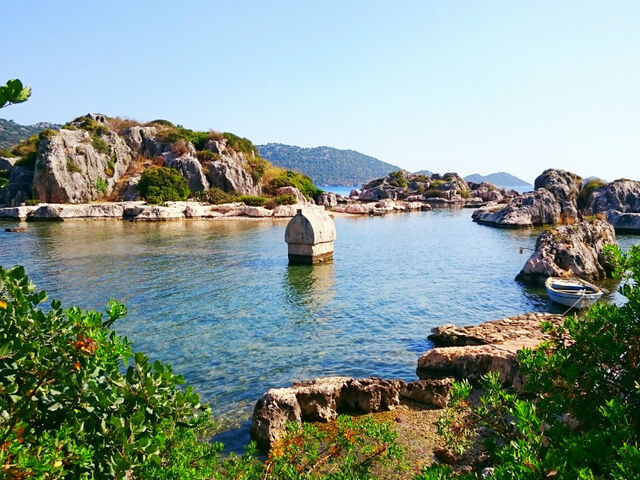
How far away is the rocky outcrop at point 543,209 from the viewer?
72062 millimetres

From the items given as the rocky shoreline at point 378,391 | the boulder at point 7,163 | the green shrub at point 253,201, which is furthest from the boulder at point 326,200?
the rocky shoreline at point 378,391

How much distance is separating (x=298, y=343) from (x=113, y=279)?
16.6 meters

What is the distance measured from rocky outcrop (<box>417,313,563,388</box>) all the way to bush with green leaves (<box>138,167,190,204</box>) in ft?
213

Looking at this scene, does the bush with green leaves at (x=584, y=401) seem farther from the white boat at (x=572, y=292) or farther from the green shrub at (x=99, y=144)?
the green shrub at (x=99, y=144)

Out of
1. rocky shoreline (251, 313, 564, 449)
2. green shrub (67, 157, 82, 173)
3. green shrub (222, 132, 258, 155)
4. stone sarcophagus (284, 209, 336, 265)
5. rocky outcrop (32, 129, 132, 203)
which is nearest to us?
rocky shoreline (251, 313, 564, 449)

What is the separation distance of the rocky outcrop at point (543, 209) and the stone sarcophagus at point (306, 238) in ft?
146

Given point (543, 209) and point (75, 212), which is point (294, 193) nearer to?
point (75, 212)

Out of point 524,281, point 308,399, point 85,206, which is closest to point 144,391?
point 308,399

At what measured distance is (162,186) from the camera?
78.6m

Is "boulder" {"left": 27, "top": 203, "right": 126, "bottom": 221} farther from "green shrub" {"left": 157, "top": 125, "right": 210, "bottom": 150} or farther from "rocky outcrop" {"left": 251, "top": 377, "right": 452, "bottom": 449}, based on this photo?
"rocky outcrop" {"left": 251, "top": 377, "right": 452, "bottom": 449}

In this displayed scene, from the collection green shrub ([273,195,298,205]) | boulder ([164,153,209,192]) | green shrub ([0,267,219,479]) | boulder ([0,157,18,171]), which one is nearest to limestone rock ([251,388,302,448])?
green shrub ([0,267,219,479])

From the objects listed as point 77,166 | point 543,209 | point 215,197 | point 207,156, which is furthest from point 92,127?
point 543,209

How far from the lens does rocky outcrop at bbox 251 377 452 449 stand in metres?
11.4

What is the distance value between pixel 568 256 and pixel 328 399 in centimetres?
2737
